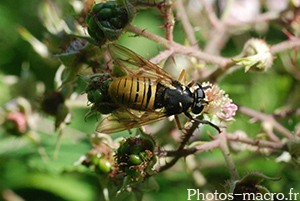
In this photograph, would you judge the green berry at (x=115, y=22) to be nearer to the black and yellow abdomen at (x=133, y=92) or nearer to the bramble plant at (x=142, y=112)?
the bramble plant at (x=142, y=112)

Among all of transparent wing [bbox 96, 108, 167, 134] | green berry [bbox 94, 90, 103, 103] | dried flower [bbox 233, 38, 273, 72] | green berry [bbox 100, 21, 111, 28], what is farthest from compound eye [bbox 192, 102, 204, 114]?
green berry [bbox 100, 21, 111, 28]

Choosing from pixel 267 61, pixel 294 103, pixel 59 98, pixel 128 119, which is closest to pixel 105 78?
pixel 128 119

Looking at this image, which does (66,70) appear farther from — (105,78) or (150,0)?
(150,0)

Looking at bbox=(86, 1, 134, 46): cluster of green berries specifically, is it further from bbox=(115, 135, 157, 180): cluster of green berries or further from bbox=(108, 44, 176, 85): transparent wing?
bbox=(115, 135, 157, 180): cluster of green berries

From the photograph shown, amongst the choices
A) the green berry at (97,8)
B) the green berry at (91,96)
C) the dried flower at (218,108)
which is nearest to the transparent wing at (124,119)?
the green berry at (91,96)

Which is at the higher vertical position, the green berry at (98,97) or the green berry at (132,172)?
the green berry at (98,97)

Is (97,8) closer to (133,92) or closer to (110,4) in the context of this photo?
(110,4)
